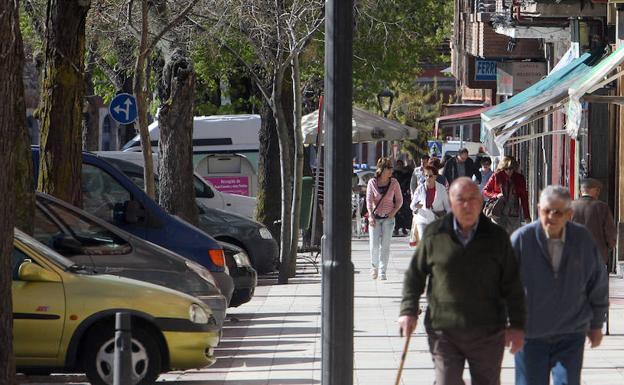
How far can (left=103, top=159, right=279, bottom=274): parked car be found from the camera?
20.0 metres

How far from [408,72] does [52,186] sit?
2573cm

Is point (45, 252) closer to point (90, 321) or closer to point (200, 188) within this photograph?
point (90, 321)

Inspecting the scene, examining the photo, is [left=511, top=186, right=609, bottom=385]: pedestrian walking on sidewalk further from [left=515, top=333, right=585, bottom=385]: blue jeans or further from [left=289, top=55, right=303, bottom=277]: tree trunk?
[left=289, top=55, right=303, bottom=277]: tree trunk

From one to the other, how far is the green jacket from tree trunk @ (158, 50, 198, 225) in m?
13.7

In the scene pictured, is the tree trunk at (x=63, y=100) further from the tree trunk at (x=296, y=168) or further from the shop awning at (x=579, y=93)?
the tree trunk at (x=296, y=168)

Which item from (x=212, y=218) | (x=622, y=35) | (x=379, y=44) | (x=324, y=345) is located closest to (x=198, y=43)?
(x=212, y=218)

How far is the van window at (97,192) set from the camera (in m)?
16.4

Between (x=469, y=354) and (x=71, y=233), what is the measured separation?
5.95 metres

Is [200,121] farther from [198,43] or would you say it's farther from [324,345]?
[324,345]

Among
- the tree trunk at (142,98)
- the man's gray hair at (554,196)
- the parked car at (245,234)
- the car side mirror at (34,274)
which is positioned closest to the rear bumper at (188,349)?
the car side mirror at (34,274)

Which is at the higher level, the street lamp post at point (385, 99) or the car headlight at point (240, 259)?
the street lamp post at point (385, 99)

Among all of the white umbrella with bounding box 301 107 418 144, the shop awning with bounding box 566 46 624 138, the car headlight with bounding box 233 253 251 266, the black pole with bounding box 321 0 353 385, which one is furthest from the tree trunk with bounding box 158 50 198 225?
the black pole with bounding box 321 0 353 385

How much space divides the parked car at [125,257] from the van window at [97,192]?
3430 millimetres

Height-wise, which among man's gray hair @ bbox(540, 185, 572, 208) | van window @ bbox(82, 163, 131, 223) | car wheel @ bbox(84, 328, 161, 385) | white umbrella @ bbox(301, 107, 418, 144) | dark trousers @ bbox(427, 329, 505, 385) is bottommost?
car wheel @ bbox(84, 328, 161, 385)
